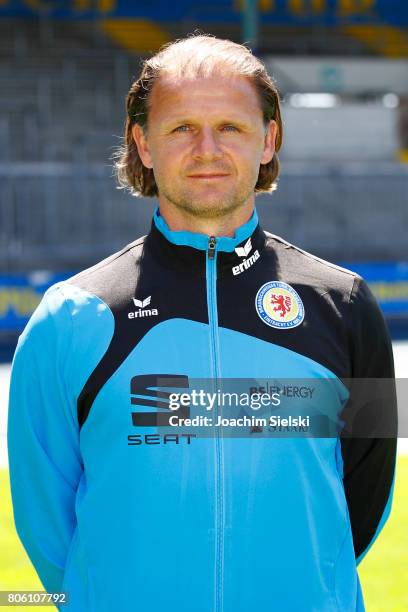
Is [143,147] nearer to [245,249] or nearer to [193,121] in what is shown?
[193,121]

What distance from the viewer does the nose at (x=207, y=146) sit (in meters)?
2.04

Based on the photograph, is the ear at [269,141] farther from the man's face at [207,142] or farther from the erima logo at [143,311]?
the erima logo at [143,311]

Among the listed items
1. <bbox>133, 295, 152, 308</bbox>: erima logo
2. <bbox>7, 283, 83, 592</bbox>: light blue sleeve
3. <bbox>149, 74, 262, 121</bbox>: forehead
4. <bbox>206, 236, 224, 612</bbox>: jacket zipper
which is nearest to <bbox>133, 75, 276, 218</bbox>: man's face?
<bbox>149, 74, 262, 121</bbox>: forehead

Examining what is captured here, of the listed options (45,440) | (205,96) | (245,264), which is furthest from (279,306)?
(45,440)

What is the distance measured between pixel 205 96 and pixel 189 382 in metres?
0.63

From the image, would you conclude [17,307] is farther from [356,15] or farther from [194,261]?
[356,15]

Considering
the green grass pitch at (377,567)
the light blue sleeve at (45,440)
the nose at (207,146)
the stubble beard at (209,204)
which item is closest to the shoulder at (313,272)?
the stubble beard at (209,204)

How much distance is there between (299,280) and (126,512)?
65 centimetres

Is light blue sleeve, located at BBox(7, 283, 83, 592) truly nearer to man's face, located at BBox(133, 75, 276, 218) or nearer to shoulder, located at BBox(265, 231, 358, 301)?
man's face, located at BBox(133, 75, 276, 218)

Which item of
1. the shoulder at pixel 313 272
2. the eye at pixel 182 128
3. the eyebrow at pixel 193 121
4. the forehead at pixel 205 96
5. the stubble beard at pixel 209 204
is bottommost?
the shoulder at pixel 313 272

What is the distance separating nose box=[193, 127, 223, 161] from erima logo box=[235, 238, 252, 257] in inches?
8.4

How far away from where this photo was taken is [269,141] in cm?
231

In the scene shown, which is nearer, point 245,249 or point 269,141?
point 245,249

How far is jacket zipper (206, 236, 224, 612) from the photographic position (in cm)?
193
